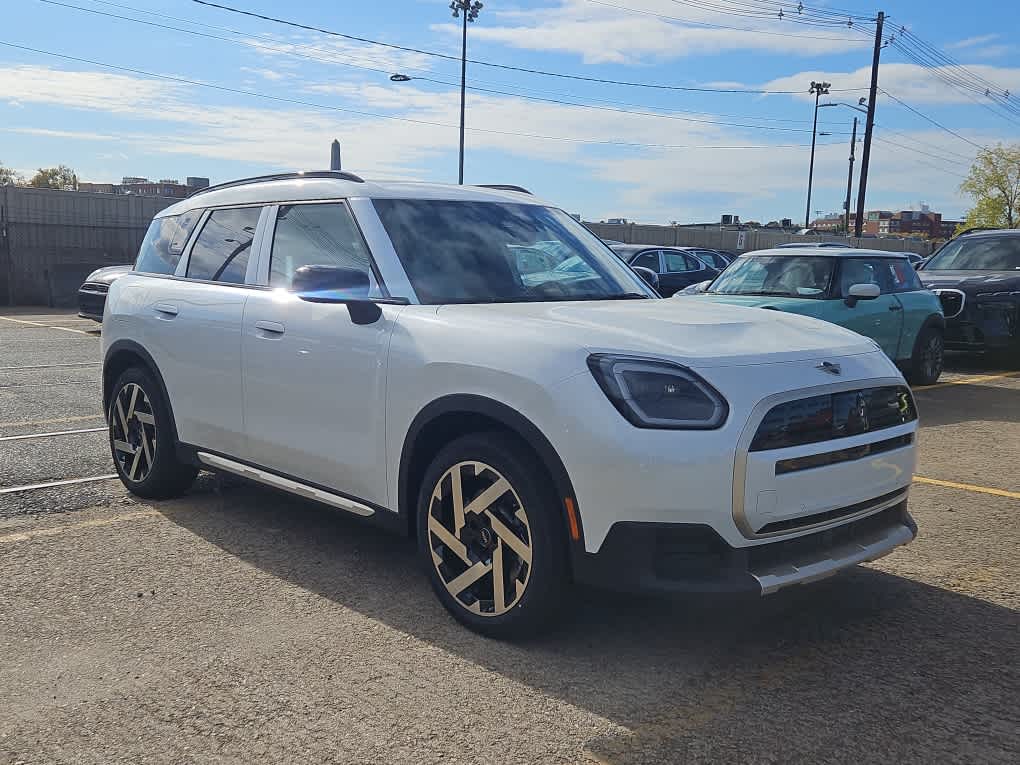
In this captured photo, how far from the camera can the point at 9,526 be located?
5.14 metres

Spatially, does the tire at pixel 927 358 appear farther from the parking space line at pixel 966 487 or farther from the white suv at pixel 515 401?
the white suv at pixel 515 401

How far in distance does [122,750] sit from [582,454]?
166 centimetres

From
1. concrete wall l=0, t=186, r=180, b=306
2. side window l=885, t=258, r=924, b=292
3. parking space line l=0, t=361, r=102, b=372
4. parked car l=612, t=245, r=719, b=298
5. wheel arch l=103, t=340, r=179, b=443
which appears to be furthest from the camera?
concrete wall l=0, t=186, r=180, b=306

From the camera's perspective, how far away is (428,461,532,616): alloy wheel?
3535 mm

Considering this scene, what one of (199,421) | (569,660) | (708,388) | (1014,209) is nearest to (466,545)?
(569,660)

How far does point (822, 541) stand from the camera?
138 inches

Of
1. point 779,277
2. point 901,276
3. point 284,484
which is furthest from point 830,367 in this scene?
point 901,276

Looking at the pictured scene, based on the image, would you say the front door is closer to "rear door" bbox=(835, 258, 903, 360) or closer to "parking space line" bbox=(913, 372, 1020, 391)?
"rear door" bbox=(835, 258, 903, 360)

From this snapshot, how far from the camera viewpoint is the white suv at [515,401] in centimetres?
325

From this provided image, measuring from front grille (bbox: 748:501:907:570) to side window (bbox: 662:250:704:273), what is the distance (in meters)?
14.6

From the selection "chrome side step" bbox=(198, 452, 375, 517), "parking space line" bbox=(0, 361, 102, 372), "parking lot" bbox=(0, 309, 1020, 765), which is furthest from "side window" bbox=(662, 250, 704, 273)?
"chrome side step" bbox=(198, 452, 375, 517)

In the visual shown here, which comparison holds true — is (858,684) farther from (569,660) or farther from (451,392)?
(451,392)

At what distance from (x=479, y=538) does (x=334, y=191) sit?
6.11 ft

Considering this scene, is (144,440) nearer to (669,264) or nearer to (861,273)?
(861,273)
